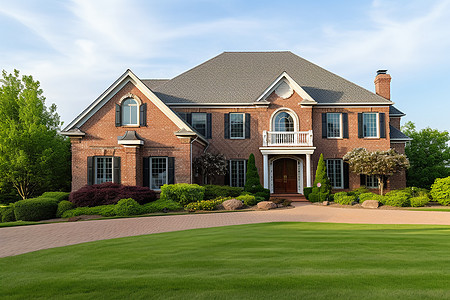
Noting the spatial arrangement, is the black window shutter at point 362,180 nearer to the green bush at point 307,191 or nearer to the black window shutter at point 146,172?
the green bush at point 307,191

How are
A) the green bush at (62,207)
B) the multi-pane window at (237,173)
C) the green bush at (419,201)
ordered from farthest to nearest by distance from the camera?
the multi-pane window at (237,173), the green bush at (419,201), the green bush at (62,207)

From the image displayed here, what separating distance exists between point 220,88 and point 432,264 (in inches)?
902

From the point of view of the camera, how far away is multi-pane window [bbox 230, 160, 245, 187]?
25250 mm

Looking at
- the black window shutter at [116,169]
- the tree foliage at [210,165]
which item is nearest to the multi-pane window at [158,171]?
the black window shutter at [116,169]

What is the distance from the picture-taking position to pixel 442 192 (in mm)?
19172

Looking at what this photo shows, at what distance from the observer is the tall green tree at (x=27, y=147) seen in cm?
2220

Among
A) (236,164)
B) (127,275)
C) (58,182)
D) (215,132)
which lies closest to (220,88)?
(215,132)

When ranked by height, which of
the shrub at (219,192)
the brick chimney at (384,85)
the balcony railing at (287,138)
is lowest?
the shrub at (219,192)

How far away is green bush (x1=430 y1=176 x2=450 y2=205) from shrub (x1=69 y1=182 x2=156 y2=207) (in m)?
16.5

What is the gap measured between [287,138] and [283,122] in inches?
59.2

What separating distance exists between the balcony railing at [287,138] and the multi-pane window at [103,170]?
10.7 meters

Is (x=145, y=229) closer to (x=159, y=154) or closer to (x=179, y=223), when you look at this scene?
(x=179, y=223)

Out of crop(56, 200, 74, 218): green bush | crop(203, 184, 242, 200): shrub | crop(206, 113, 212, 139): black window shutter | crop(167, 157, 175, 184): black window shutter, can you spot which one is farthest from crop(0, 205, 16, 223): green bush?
crop(206, 113, 212, 139): black window shutter

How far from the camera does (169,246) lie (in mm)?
7336
